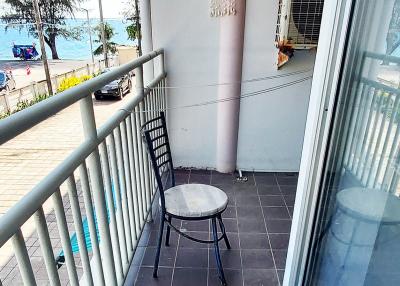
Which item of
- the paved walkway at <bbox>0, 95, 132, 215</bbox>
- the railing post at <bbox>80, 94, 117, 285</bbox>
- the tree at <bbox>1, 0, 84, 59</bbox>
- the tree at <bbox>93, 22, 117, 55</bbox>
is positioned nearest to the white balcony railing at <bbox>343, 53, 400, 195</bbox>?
the railing post at <bbox>80, 94, 117, 285</bbox>

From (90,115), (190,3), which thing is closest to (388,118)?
(90,115)

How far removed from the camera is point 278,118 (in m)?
2.90

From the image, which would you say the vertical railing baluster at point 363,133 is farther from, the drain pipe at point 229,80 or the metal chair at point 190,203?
the drain pipe at point 229,80

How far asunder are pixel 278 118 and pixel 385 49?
6.67 ft

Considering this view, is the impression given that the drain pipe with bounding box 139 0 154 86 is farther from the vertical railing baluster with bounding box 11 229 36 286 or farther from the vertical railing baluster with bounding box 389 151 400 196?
the vertical railing baluster with bounding box 389 151 400 196

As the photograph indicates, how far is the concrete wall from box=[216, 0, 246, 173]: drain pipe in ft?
0.25

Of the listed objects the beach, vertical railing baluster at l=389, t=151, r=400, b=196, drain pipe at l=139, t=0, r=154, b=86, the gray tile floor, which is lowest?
the beach

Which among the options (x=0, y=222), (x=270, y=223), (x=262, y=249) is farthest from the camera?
(x=270, y=223)

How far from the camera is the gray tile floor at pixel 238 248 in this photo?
1.78 metres

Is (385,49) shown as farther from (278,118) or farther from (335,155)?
(278,118)

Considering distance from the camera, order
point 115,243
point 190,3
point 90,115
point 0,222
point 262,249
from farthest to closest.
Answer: point 190,3, point 262,249, point 115,243, point 90,115, point 0,222

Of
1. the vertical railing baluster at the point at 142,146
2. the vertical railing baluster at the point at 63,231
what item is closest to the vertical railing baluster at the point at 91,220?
the vertical railing baluster at the point at 63,231

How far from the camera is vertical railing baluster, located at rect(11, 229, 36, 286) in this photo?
73 centimetres

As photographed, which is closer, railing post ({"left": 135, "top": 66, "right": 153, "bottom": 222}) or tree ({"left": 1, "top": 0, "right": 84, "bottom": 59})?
railing post ({"left": 135, "top": 66, "right": 153, "bottom": 222})
